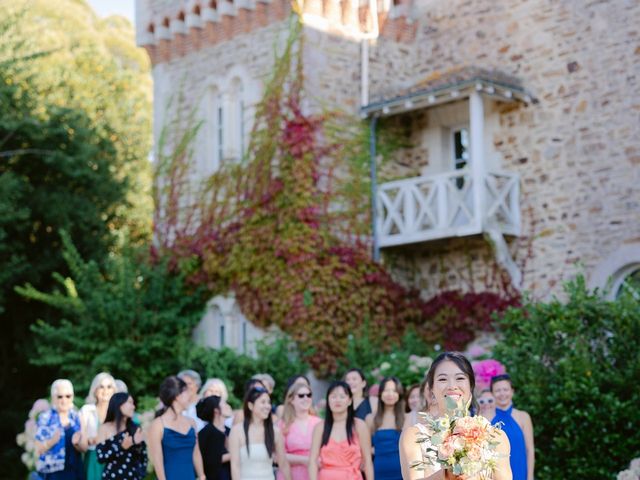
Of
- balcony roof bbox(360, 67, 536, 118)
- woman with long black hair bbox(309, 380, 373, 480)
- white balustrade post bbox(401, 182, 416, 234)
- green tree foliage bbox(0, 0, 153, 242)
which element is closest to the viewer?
woman with long black hair bbox(309, 380, 373, 480)

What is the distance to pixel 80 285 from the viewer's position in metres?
18.9

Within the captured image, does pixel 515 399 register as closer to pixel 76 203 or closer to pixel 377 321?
pixel 377 321

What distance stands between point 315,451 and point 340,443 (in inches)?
8.0

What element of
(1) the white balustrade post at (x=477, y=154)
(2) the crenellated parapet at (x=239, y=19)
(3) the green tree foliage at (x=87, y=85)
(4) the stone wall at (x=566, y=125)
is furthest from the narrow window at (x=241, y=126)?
(1) the white balustrade post at (x=477, y=154)

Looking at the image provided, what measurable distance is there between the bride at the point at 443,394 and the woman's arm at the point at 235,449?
406 cm

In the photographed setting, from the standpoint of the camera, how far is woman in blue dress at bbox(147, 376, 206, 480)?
9.36m

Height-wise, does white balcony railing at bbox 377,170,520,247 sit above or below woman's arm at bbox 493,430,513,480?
above

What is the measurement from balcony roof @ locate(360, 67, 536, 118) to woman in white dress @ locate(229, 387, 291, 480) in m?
8.17

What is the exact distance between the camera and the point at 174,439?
9.45 meters

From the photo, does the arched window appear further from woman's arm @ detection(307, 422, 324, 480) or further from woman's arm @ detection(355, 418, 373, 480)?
woman's arm @ detection(307, 422, 324, 480)

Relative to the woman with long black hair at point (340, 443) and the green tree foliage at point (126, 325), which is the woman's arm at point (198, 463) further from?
the green tree foliage at point (126, 325)

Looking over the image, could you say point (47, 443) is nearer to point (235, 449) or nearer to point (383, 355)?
point (235, 449)

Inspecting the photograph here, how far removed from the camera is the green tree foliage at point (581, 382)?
12148mm

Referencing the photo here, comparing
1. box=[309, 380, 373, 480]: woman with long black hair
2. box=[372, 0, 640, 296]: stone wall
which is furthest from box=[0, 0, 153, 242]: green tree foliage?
box=[309, 380, 373, 480]: woman with long black hair
